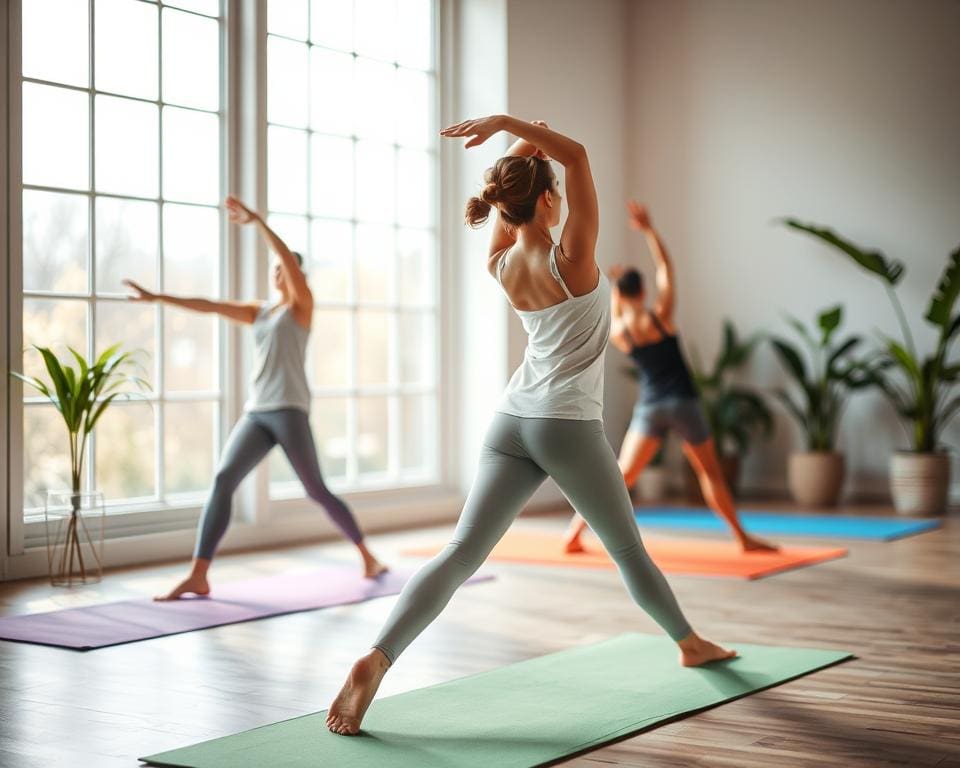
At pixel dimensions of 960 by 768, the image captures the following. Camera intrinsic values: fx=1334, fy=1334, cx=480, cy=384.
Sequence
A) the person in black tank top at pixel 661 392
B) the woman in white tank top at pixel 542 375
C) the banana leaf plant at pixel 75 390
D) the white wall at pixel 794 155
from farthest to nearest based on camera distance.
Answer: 1. the white wall at pixel 794 155
2. the person in black tank top at pixel 661 392
3. the banana leaf plant at pixel 75 390
4. the woman in white tank top at pixel 542 375

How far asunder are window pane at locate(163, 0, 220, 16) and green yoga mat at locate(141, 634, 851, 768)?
368 centimetres

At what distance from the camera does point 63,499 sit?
5094mm

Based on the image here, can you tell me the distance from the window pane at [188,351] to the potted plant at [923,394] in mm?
3542

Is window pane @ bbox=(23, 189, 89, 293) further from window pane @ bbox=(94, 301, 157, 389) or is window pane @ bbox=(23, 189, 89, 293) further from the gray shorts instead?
the gray shorts

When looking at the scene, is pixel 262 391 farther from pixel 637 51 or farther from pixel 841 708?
pixel 637 51

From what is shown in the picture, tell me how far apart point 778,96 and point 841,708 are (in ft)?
19.7

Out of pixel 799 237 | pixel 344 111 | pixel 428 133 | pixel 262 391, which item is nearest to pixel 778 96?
pixel 799 237

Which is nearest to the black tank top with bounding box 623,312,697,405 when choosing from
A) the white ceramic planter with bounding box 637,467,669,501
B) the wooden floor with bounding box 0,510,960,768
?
the wooden floor with bounding box 0,510,960,768

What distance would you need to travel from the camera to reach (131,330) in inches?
226

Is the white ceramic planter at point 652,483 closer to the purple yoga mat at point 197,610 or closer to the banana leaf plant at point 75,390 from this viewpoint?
the purple yoga mat at point 197,610

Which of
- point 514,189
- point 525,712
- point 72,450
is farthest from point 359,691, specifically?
point 72,450

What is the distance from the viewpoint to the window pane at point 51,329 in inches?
208

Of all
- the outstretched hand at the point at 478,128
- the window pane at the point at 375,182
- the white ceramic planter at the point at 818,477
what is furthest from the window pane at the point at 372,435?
the outstretched hand at the point at 478,128

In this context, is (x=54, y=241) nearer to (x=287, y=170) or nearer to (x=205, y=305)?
(x=205, y=305)
